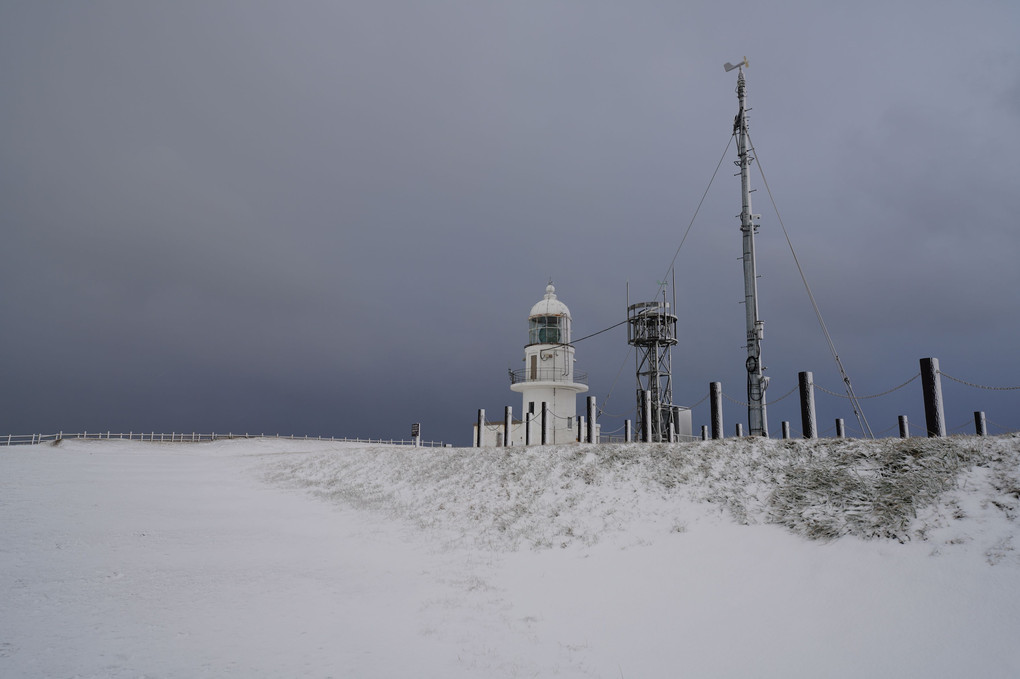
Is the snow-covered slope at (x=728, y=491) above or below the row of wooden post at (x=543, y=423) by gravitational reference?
below

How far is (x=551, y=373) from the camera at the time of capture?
31406mm

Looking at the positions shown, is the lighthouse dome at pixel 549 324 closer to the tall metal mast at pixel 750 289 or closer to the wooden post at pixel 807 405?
the tall metal mast at pixel 750 289

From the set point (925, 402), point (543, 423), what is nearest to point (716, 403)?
point (925, 402)

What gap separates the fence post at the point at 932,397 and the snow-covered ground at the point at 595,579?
1035 mm

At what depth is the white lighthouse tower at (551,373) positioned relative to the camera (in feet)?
103

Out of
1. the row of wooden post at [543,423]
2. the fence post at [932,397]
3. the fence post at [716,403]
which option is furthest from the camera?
the row of wooden post at [543,423]

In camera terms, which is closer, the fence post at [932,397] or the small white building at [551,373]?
the fence post at [932,397]

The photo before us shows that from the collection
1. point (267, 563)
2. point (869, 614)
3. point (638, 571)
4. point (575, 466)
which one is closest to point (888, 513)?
point (869, 614)

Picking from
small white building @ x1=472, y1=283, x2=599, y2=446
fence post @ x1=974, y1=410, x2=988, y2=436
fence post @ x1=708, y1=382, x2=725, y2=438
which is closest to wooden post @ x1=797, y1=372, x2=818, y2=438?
fence post @ x1=708, y1=382, x2=725, y2=438

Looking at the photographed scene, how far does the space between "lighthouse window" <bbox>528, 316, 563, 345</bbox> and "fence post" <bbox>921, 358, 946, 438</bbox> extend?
916 inches

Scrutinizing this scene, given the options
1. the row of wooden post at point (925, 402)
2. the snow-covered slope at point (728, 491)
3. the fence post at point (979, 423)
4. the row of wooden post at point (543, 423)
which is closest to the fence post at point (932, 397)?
the row of wooden post at point (925, 402)

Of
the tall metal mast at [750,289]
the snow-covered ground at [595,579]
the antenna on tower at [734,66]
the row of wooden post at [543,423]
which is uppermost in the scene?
the antenna on tower at [734,66]

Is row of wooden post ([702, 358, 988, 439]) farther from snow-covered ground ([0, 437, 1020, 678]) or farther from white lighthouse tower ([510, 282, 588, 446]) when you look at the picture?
white lighthouse tower ([510, 282, 588, 446])

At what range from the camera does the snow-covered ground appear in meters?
5.05
